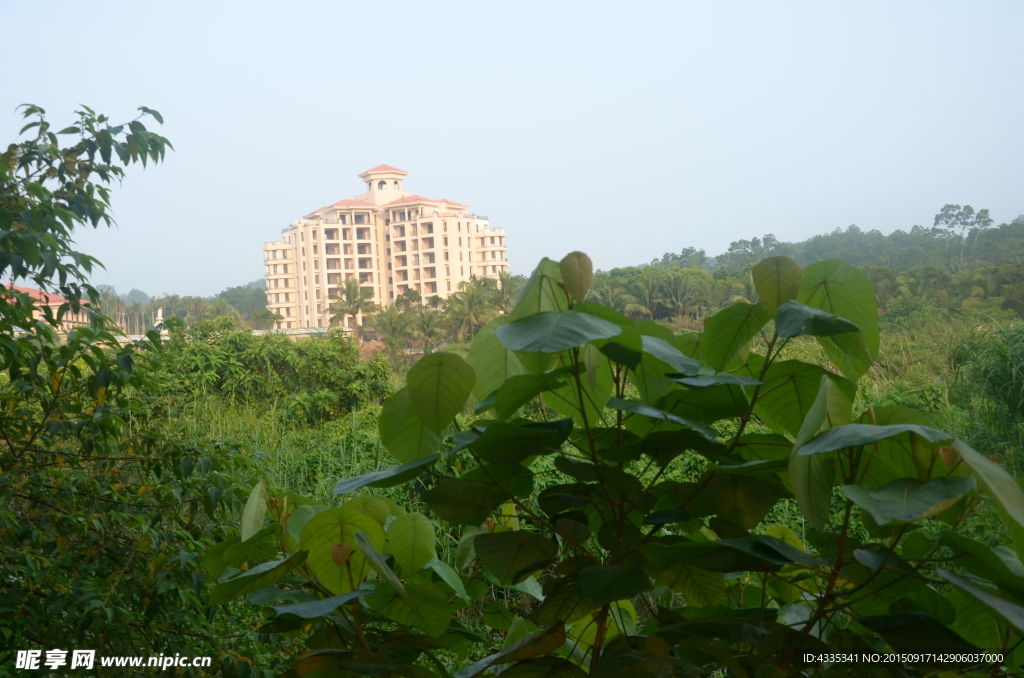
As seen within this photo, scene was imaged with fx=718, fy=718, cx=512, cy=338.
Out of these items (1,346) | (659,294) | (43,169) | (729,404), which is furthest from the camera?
(659,294)

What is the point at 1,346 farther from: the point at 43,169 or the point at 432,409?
the point at 432,409

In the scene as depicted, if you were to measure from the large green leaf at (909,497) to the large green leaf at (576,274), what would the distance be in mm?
149

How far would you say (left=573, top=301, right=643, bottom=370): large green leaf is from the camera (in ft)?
1.13

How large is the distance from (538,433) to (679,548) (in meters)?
0.08

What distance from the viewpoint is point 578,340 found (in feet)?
0.97

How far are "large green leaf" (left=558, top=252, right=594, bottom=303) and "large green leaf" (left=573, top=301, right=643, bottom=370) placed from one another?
1 cm

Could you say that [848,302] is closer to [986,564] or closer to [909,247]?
[986,564]

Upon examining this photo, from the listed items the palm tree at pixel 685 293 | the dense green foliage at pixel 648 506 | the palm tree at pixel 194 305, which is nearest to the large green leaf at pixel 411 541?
the dense green foliage at pixel 648 506

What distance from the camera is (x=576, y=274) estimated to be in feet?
1.18

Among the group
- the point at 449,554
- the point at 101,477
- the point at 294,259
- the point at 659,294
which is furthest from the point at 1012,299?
the point at 294,259

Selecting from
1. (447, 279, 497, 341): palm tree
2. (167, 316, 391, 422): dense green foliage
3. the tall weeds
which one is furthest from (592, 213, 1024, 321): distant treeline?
the tall weeds

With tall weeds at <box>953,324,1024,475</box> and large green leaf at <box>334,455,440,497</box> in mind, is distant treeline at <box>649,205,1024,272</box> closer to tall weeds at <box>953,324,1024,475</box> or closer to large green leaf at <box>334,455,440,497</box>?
tall weeds at <box>953,324,1024,475</box>

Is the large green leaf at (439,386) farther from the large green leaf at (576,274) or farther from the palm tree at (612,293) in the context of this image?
the palm tree at (612,293)

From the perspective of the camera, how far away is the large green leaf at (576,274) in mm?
359
